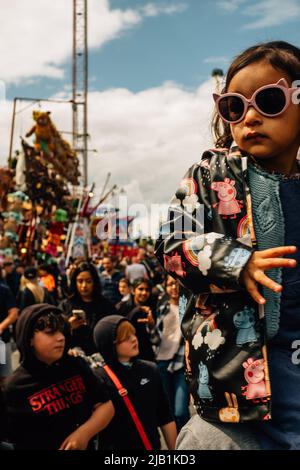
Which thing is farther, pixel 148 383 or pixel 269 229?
pixel 148 383

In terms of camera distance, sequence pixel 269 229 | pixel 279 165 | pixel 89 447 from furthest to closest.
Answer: pixel 89 447, pixel 279 165, pixel 269 229

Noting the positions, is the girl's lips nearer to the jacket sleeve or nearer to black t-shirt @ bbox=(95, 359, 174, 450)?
the jacket sleeve

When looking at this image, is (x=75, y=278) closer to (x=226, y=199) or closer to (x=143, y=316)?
(x=143, y=316)

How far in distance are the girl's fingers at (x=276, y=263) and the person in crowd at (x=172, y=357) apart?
4.74m

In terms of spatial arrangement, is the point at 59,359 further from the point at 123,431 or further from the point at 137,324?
the point at 137,324

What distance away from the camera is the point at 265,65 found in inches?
62.9

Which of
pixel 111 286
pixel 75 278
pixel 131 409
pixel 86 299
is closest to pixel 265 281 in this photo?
pixel 131 409

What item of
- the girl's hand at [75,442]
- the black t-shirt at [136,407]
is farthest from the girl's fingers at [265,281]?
the black t-shirt at [136,407]

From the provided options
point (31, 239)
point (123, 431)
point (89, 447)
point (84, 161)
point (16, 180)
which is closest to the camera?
point (89, 447)

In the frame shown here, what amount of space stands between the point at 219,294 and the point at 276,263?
22 centimetres

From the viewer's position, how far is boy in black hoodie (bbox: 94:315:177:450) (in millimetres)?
3588

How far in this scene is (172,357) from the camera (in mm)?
6359
